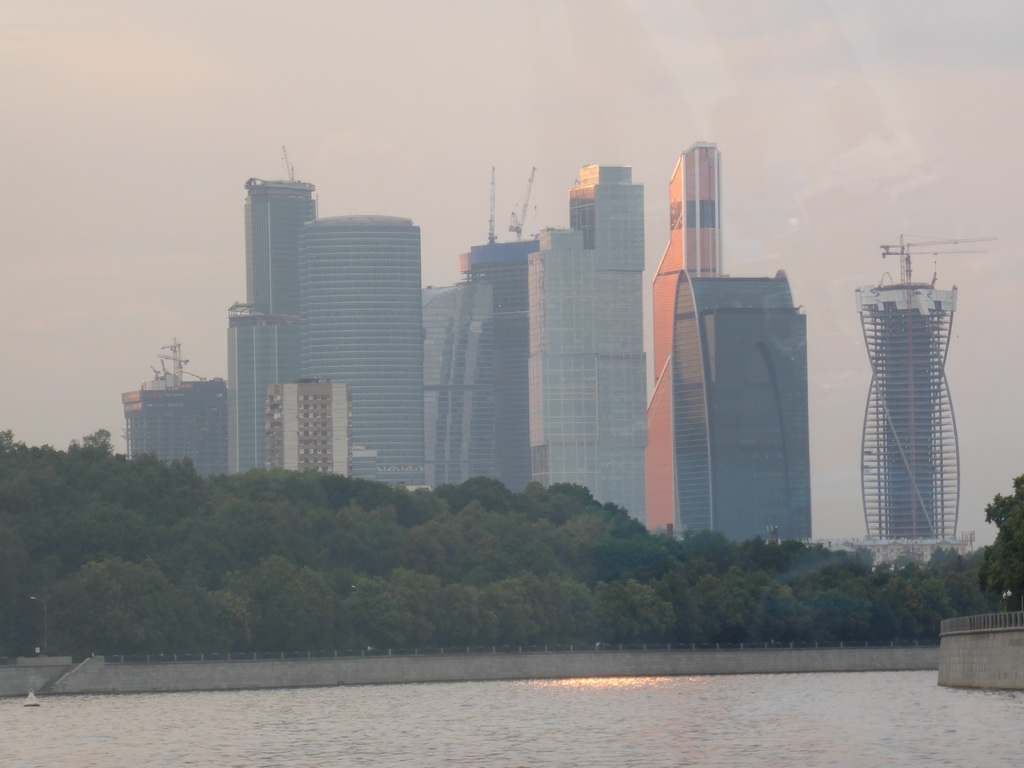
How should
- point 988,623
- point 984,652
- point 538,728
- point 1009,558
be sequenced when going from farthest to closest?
1. point 1009,558
2. point 984,652
3. point 988,623
4. point 538,728

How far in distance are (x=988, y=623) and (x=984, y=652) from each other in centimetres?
174

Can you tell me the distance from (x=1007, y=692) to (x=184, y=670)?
85.2 metres

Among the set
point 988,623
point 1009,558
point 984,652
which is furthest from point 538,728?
point 1009,558

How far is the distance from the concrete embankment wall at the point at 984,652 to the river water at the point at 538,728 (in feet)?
5.77

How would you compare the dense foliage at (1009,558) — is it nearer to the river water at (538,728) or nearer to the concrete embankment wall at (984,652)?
the concrete embankment wall at (984,652)

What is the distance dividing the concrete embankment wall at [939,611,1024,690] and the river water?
69.2 inches

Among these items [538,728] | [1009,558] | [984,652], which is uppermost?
[1009,558]

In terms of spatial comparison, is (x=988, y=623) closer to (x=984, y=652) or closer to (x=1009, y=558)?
(x=984, y=652)

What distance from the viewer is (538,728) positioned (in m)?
123

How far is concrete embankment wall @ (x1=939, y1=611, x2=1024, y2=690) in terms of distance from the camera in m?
126

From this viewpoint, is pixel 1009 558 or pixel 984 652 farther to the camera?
Result: pixel 1009 558

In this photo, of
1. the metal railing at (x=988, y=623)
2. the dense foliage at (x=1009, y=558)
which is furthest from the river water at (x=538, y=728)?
the dense foliage at (x=1009, y=558)

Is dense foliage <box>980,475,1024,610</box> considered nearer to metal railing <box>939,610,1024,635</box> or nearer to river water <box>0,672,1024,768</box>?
metal railing <box>939,610,1024,635</box>

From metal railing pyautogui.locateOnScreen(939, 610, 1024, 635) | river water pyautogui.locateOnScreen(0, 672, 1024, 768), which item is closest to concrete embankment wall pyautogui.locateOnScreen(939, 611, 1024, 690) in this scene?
metal railing pyautogui.locateOnScreen(939, 610, 1024, 635)
